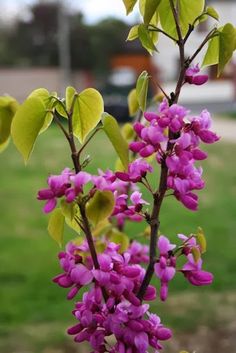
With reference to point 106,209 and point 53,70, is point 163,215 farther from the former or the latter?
point 53,70

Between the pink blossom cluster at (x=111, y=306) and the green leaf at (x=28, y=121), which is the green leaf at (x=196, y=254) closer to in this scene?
the pink blossom cluster at (x=111, y=306)

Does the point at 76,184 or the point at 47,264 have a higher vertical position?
the point at 76,184

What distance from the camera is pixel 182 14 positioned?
2.18 ft

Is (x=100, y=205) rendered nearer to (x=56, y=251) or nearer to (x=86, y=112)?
(x=86, y=112)

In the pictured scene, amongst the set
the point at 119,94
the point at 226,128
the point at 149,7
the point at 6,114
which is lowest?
the point at 226,128

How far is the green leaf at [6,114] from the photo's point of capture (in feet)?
2.23

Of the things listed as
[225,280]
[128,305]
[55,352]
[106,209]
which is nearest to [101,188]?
[106,209]

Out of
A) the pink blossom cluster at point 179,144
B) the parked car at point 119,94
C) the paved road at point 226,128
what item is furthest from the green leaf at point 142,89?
the parked car at point 119,94

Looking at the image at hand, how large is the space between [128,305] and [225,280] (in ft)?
8.09

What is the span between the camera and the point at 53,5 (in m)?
20.2

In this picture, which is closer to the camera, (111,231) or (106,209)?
(106,209)

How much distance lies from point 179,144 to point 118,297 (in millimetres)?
160

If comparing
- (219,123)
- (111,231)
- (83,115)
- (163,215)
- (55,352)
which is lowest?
(219,123)

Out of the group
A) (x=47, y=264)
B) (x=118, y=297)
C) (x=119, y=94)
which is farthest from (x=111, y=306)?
(x=119, y=94)
